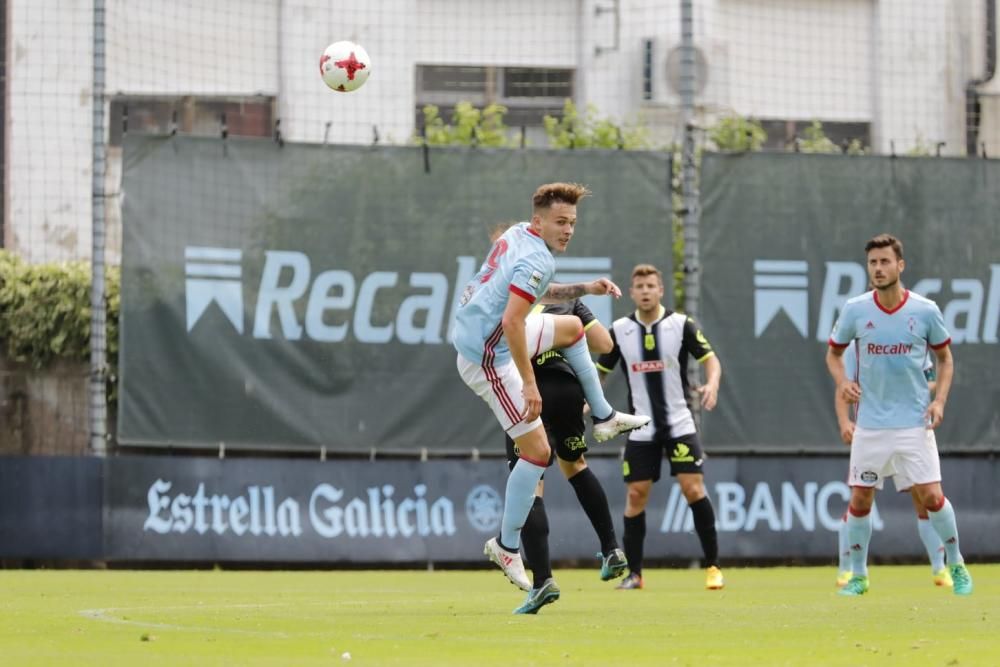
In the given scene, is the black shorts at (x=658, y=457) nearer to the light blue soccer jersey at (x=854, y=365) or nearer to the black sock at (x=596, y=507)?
the light blue soccer jersey at (x=854, y=365)

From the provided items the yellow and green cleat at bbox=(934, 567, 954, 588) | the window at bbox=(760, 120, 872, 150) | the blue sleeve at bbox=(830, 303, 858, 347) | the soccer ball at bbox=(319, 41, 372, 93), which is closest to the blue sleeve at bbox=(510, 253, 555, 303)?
the blue sleeve at bbox=(830, 303, 858, 347)

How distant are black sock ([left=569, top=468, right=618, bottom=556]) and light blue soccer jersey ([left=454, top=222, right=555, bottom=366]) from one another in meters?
1.75

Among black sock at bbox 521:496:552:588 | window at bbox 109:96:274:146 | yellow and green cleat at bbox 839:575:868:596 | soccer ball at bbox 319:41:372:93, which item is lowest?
yellow and green cleat at bbox 839:575:868:596

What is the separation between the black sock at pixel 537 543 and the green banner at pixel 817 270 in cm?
725

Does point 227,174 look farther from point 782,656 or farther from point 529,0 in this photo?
point 782,656

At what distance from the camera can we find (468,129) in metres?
19.8

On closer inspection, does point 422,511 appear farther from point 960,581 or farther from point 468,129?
point 960,581

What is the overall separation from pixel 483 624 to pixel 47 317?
9.18 m

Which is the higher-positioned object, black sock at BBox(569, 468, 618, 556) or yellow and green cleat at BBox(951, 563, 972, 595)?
black sock at BBox(569, 468, 618, 556)

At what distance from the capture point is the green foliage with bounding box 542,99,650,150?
19147 mm

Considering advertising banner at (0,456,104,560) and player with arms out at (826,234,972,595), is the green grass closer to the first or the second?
player with arms out at (826,234,972,595)

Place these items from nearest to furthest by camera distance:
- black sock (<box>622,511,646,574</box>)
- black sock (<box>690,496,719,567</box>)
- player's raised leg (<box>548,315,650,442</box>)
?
1. player's raised leg (<box>548,315,650,442</box>)
2. black sock (<box>690,496,719,567</box>)
3. black sock (<box>622,511,646,574</box>)

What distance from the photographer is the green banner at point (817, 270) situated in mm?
16828

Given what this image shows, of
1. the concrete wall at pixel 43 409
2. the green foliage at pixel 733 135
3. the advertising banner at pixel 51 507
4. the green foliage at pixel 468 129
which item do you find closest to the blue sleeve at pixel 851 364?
the advertising banner at pixel 51 507
